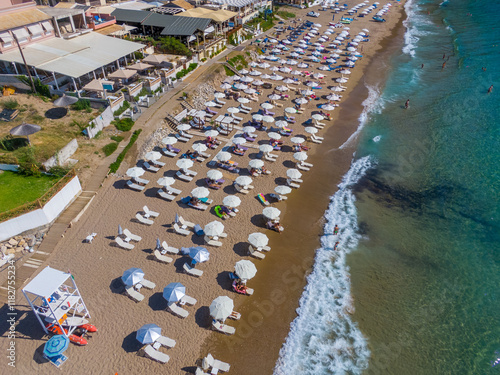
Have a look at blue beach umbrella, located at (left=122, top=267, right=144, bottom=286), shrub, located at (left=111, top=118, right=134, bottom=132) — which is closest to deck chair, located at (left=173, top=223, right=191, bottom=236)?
blue beach umbrella, located at (left=122, top=267, right=144, bottom=286)

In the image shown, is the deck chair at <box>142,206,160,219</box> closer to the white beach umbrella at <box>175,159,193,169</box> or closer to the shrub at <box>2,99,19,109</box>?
the white beach umbrella at <box>175,159,193,169</box>

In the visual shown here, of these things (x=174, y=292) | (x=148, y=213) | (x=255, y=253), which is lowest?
(x=255, y=253)

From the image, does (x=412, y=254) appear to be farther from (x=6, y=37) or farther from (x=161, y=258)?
(x=6, y=37)

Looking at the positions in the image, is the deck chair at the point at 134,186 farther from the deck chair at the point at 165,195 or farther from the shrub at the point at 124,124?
the shrub at the point at 124,124

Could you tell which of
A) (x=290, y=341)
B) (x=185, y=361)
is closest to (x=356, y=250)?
(x=290, y=341)

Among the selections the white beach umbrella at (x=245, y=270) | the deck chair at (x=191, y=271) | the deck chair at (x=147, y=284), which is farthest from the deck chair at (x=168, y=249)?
the white beach umbrella at (x=245, y=270)

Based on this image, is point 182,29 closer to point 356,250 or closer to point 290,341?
point 356,250

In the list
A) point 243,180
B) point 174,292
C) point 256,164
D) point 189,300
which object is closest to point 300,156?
point 256,164
